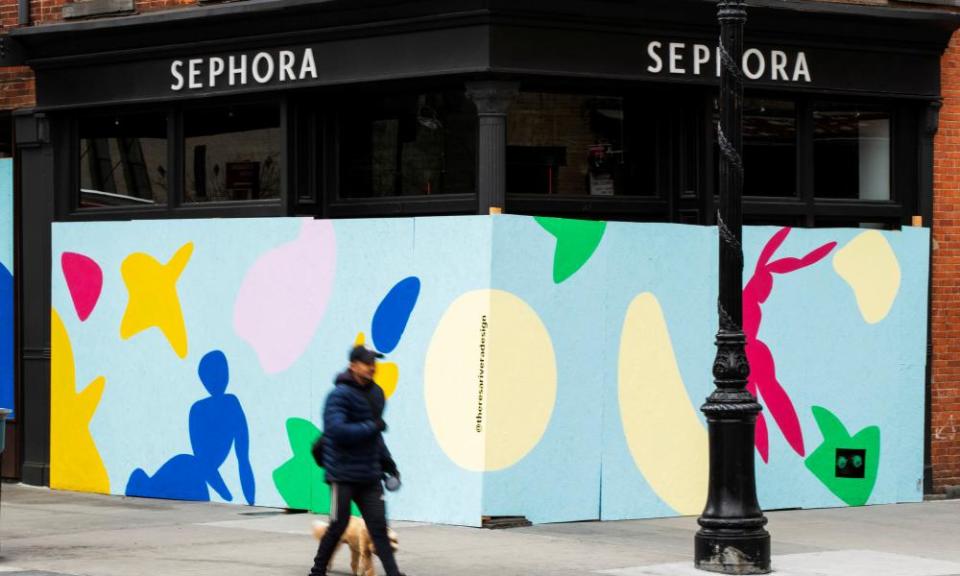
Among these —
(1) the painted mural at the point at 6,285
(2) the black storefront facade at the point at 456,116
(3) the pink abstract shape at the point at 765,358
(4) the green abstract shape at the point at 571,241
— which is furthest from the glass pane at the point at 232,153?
(3) the pink abstract shape at the point at 765,358

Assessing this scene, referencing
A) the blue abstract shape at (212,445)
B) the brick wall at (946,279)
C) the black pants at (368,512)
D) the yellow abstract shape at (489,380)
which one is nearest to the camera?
the black pants at (368,512)

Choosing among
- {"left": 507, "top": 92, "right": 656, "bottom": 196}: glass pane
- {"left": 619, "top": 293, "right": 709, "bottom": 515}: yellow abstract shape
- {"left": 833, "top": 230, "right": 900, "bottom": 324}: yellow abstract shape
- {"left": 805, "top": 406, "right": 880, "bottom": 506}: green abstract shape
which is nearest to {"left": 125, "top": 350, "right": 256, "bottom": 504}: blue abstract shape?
{"left": 507, "top": 92, "right": 656, "bottom": 196}: glass pane

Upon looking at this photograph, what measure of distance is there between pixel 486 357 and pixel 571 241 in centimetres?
130

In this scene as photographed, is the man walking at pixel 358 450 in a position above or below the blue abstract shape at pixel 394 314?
below

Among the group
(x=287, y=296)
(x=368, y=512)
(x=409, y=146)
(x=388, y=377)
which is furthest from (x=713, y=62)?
(x=368, y=512)

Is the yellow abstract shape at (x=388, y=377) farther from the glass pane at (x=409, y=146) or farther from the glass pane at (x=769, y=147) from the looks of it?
the glass pane at (x=769, y=147)

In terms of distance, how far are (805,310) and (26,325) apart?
8.16 meters

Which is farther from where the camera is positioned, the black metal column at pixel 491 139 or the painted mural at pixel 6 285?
the painted mural at pixel 6 285

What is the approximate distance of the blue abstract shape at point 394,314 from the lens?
14188 millimetres

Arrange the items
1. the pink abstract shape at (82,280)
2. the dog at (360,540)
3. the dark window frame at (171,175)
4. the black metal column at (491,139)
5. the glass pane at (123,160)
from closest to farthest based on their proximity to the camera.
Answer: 1. the dog at (360,540)
2. the black metal column at (491,139)
3. the dark window frame at (171,175)
4. the pink abstract shape at (82,280)
5. the glass pane at (123,160)

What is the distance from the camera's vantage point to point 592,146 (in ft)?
50.1

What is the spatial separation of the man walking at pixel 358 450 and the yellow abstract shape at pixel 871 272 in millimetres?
6598

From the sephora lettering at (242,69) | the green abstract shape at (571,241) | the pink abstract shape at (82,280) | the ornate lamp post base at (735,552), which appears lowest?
the ornate lamp post base at (735,552)

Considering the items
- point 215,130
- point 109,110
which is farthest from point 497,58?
point 109,110
